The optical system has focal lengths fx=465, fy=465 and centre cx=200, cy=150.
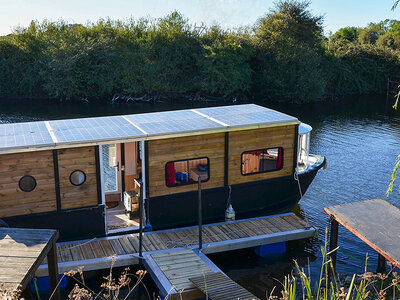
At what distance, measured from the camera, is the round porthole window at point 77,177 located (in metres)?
11.6

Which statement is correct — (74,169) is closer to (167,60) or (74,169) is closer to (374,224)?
(374,224)

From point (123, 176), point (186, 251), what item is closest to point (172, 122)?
point (123, 176)

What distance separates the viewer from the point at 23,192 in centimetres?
1120

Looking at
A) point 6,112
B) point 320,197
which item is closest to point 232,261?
point 320,197

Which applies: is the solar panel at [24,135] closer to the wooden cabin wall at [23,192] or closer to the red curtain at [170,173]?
the wooden cabin wall at [23,192]

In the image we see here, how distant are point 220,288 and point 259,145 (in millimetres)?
4966

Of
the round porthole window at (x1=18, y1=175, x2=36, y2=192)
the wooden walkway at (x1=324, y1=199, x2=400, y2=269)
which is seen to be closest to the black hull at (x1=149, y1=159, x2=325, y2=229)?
the round porthole window at (x1=18, y1=175, x2=36, y2=192)

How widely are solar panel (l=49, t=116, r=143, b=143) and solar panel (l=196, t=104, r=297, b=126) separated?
2.75 metres

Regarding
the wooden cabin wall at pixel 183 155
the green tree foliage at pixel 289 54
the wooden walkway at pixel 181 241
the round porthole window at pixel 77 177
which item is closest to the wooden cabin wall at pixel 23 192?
the round porthole window at pixel 77 177

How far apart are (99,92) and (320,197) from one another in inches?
1069

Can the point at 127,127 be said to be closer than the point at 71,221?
No

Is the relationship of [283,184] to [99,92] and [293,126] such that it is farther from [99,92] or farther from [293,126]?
[99,92]

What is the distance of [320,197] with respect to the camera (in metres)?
17.4

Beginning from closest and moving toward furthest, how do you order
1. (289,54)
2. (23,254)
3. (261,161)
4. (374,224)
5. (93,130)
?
1. (23,254)
2. (374,224)
3. (93,130)
4. (261,161)
5. (289,54)
